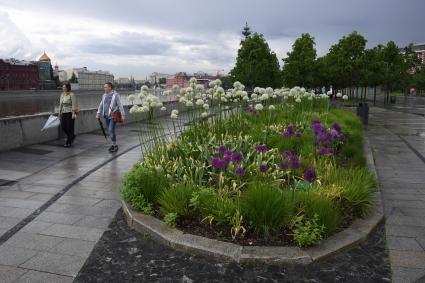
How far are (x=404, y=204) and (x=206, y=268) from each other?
11.6ft

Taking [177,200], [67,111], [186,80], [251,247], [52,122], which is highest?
[186,80]

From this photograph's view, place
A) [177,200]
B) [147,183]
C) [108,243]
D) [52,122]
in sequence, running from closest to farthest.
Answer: [108,243] → [177,200] → [147,183] → [52,122]

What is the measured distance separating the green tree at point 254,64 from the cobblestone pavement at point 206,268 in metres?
34.8

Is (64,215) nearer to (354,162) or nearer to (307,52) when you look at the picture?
(354,162)

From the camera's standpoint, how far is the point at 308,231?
433cm

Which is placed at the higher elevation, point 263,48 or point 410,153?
point 263,48

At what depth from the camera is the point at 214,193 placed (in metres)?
5.03

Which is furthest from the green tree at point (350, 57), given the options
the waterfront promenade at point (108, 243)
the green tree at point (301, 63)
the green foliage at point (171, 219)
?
the green foliage at point (171, 219)

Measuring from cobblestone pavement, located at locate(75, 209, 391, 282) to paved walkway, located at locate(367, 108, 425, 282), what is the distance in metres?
0.18

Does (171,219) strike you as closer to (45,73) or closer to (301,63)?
(301,63)

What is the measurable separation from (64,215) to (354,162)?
187 inches

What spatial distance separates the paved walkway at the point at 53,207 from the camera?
4.21 meters

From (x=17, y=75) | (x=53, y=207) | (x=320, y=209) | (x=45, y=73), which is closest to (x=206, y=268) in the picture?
(x=320, y=209)

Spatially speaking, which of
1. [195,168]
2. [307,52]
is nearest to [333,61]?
[307,52]
